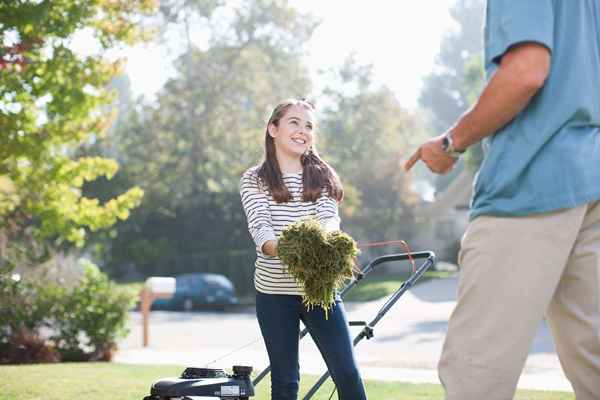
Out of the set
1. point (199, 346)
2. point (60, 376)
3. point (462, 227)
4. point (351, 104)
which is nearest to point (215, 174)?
point (351, 104)

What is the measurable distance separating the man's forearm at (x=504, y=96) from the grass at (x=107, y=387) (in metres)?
4.51

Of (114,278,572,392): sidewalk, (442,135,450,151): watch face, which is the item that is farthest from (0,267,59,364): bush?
(442,135,450,151): watch face

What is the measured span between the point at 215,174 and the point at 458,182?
13164 millimetres

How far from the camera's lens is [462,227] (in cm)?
4247

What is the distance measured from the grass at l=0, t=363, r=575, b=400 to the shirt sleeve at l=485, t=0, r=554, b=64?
4.63 meters

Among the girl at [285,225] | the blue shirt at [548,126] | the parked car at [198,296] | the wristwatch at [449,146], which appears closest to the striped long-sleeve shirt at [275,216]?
the girl at [285,225]

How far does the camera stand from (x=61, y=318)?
469 inches

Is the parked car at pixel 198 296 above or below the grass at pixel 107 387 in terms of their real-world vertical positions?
below

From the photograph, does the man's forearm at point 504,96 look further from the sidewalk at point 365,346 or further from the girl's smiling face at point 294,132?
the sidewalk at point 365,346

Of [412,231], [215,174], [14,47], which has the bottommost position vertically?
[412,231]

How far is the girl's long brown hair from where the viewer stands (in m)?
4.33

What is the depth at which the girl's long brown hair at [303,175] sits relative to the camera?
433 cm

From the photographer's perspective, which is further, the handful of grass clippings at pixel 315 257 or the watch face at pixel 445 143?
the handful of grass clippings at pixel 315 257

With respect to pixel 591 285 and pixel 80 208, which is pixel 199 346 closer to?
pixel 80 208
